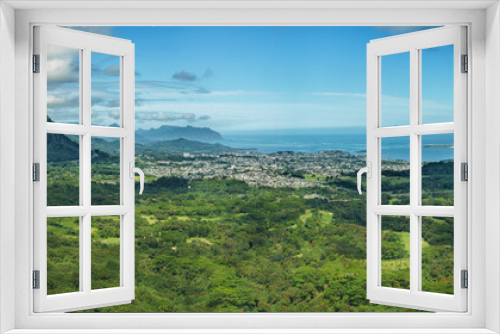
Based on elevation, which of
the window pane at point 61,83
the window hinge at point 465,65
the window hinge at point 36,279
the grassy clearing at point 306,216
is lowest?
the grassy clearing at point 306,216

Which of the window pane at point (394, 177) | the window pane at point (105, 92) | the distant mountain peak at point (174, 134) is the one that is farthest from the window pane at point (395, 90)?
the window pane at point (105, 92)

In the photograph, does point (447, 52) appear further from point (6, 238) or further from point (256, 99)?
point (6, 238)

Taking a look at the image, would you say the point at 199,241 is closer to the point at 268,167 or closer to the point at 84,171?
the point at 268,167

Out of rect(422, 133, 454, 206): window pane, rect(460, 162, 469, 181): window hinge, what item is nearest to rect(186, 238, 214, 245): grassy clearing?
rect(422, 133, 454, 206): window pane

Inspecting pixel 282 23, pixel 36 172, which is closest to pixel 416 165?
pixel 282 23

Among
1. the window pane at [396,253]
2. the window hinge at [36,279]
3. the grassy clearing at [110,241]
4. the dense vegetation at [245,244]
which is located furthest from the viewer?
the grassy clearing at [110,241]

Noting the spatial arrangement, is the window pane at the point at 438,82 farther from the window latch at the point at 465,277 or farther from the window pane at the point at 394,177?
the window latch at the point at 465,277

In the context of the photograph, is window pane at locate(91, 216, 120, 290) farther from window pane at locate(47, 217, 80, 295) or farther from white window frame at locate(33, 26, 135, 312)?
white window frame at locate(33, 26, 135, 312)
